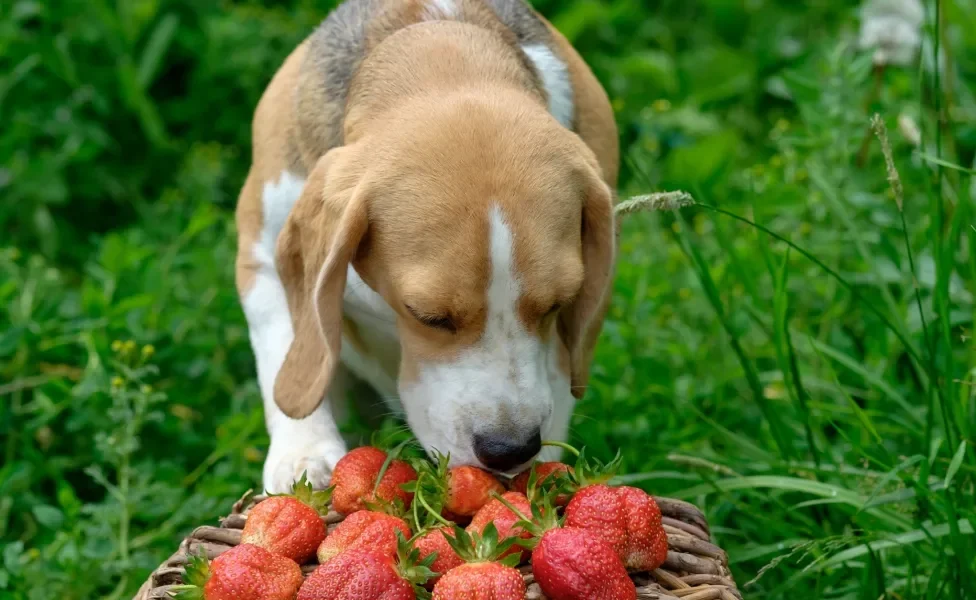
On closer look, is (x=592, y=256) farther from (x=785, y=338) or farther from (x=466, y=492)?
(x=466, y=492)

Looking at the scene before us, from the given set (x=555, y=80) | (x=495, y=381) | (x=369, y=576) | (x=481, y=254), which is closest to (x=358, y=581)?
(x=369, y=576)

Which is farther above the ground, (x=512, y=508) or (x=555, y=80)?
(x=555, y=80)

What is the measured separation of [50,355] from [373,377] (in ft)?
3.89

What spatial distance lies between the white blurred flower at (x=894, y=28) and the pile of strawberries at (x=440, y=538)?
352 cm

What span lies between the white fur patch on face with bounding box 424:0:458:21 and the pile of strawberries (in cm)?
128

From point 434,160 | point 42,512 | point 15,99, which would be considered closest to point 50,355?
point 42,512

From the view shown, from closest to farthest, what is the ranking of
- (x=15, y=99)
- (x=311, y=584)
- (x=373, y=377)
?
(x=311, y=584)
(x=373, y=377)
(x=15, y=99)

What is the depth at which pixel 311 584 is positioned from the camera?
2.33m

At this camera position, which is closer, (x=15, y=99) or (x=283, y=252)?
(x=283, y=252)

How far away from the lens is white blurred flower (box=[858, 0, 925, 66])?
559 centimetres

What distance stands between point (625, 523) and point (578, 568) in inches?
8.2

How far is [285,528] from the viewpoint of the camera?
2.54 m

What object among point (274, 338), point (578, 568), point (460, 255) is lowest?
point (274, 338)

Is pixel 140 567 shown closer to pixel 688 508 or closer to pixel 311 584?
pixel 311 584
